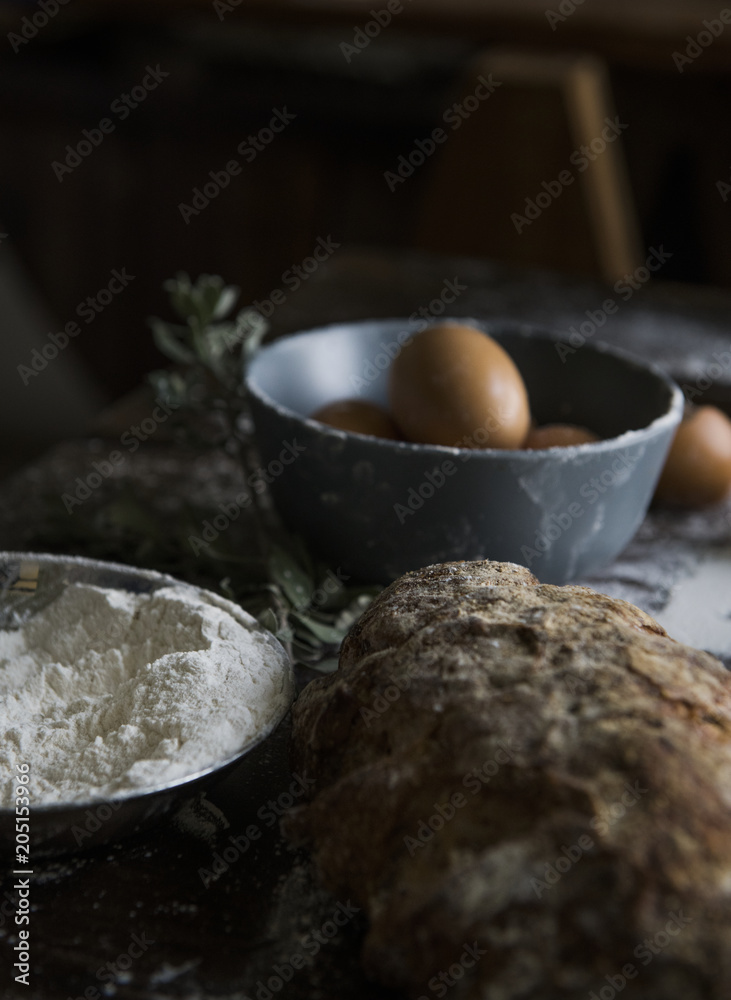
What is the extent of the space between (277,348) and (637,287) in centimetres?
127

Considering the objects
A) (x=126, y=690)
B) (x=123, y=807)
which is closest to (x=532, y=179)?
(x=126, y=690)

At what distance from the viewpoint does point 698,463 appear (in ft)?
4.38

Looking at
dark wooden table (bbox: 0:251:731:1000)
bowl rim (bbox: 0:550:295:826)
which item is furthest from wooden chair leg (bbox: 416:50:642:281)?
bowl rim (bbox: 0:550:295:826)

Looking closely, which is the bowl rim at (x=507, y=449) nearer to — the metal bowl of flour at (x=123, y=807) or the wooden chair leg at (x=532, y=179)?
the metal bowl of flour at (x=123, y=807)

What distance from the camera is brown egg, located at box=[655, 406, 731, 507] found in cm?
133

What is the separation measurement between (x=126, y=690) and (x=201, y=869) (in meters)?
0.15

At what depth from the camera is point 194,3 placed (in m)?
3.65

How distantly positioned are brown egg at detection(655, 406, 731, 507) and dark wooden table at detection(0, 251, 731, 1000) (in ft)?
0.09

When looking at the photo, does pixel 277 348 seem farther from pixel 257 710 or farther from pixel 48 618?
pixel 257 710

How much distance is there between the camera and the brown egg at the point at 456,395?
3.46ft

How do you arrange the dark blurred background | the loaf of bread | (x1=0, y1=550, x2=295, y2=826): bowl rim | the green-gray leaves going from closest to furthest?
1. the loaf of bread
2. (x1=0, y1=550, x2=295, y2=826): bowl rim
3. the green-gray leaves
4. the dark blurred background

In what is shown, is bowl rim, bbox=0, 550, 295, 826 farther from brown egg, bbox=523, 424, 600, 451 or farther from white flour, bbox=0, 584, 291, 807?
brown egg, bbox=523, 424, 600, 451

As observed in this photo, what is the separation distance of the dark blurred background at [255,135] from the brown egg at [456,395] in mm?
2454

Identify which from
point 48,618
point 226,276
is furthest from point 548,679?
point 226,276
